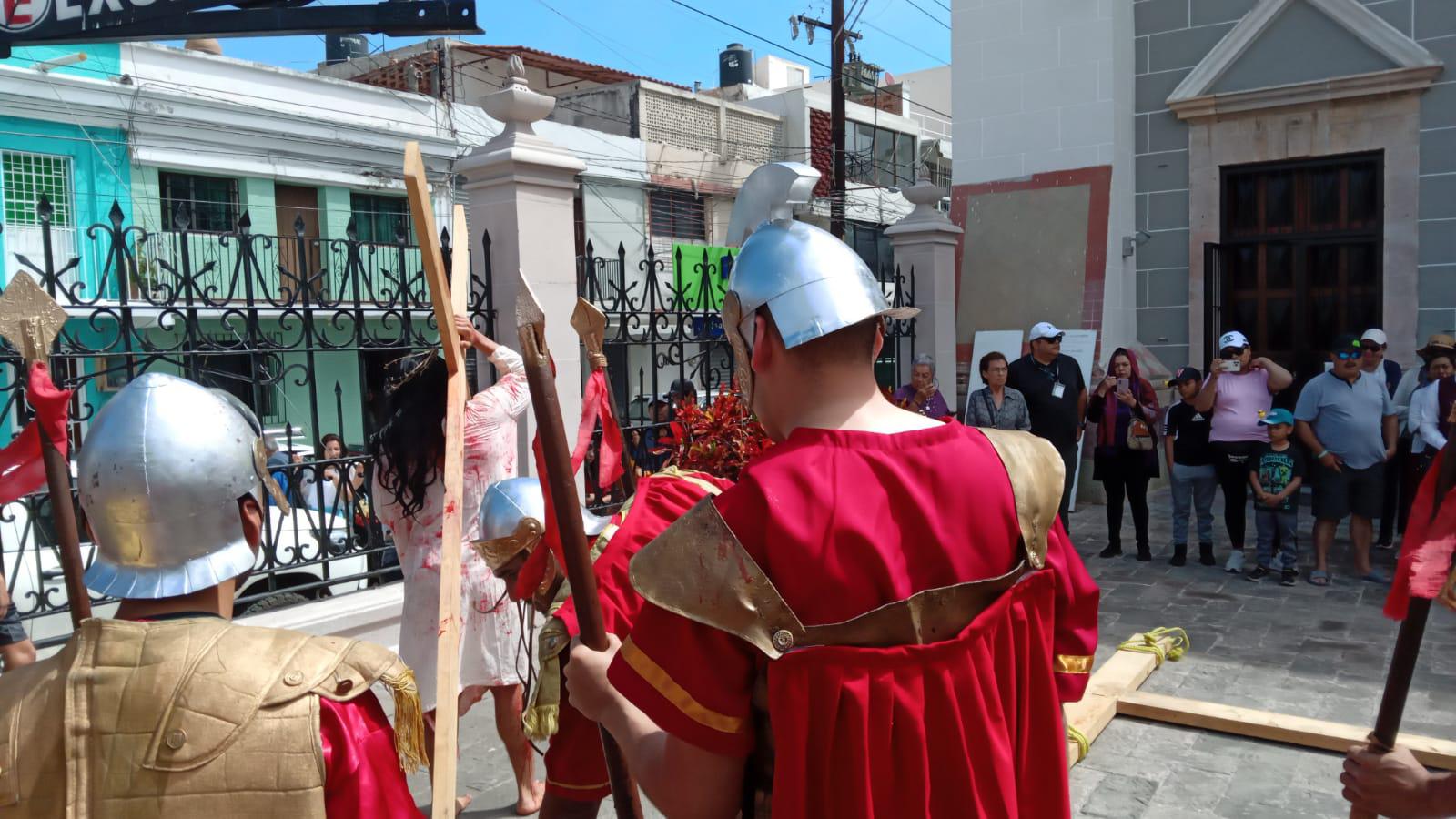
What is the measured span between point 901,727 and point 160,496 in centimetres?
121

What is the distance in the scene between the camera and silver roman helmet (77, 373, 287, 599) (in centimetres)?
157

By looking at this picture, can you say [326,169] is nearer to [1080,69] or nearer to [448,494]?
[1080,69]

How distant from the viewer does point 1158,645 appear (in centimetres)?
567

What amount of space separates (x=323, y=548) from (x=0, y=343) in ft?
5.67

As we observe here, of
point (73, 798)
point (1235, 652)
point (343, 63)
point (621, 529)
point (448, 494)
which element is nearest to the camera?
point (73, 798)

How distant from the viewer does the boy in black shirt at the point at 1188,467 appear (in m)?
7.72

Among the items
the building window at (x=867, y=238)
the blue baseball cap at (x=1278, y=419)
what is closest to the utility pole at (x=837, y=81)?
the building window at (x=867, y=238)

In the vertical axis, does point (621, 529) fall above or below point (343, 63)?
below

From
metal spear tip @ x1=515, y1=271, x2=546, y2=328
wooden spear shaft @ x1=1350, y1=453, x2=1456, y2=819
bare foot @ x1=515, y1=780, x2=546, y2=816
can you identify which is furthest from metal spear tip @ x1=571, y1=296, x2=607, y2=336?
bare foot @ x1=515, y1=780, x2=546, y2=816

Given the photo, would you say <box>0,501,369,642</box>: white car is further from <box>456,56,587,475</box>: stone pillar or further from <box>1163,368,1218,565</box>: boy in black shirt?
<box>1163,368,1218,565</box>: boy in black shirt

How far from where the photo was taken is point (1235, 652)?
579 cm

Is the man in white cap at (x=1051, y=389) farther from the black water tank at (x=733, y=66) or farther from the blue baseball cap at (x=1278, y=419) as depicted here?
the black water tank at (x=733, y=66)

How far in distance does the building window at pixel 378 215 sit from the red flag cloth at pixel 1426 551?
17.8 meters

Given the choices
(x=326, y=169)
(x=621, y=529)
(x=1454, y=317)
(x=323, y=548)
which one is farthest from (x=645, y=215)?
(x=621, y=529)
